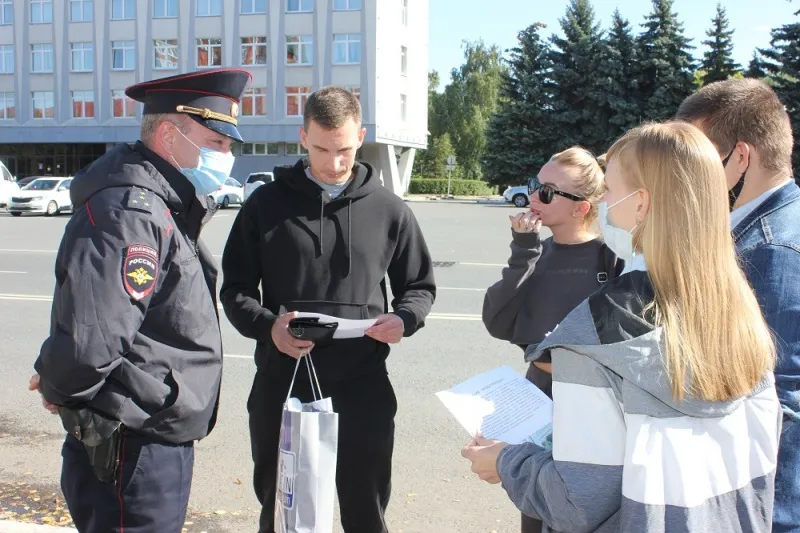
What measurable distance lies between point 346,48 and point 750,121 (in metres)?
44.7

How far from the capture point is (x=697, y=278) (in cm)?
166

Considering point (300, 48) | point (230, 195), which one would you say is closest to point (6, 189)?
point (230, 195)

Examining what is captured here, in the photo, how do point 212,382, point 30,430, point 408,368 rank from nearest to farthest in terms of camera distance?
point 212,382 < point 30,430 < point 408,368

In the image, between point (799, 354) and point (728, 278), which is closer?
point (728, 278)

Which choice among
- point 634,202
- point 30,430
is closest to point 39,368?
point 634,202

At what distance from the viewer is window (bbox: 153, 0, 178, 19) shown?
4675 cm

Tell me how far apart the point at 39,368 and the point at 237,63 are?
46.6 meters

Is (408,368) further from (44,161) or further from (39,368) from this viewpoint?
(44,161)

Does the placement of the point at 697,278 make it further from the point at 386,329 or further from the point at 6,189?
the point at 6,189

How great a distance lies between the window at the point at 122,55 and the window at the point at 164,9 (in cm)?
261

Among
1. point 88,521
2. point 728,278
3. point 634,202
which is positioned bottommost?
point 88,521

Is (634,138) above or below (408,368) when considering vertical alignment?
above

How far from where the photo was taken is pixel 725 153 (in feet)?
7.13

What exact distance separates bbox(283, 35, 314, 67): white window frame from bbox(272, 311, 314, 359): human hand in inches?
1758
